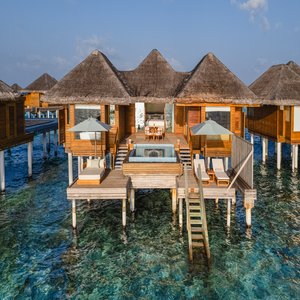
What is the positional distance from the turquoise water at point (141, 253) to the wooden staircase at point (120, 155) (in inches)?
79.3

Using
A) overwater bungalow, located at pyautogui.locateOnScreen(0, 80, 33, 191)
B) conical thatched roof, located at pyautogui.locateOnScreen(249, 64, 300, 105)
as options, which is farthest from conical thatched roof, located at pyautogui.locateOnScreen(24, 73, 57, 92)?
conical thatched roof, located at pyautogui.locateOnScreen(249, 64, 300, 105)

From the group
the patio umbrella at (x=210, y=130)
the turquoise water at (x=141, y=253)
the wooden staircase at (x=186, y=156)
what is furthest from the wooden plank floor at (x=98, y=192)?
the wooden staircase at (x=186, y=156)

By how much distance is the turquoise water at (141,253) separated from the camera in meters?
10.4

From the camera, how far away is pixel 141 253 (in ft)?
41.4

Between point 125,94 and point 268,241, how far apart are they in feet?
34.3

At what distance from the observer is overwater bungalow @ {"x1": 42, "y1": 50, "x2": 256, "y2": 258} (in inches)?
562

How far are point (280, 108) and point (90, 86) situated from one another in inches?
523

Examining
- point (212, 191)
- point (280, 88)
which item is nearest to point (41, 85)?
point (280, 88)

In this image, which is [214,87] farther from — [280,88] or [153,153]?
[280,88]

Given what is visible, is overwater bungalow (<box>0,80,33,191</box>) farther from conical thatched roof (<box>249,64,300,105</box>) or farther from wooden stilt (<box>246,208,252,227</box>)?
conical thatched roof (<box>249,64,300,105</box>)

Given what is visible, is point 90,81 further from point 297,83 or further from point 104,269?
point 297,83

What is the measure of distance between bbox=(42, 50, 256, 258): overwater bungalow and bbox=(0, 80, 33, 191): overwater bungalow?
2969 mm

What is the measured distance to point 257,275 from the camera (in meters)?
11.1

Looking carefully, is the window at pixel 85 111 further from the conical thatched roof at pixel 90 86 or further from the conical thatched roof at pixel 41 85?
the conical thatched roof at pixel 41 85
